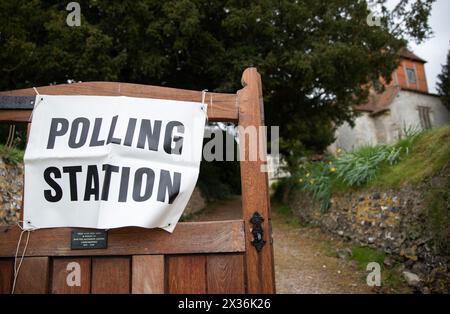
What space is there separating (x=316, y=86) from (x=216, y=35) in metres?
3.97

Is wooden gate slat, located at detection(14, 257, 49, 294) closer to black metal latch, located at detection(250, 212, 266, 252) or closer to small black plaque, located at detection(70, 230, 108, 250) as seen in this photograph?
small black plaque, located at detection(70, 230, 108, 250)

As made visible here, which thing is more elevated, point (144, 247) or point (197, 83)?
point (197, 83)

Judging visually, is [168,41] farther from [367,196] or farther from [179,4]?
[367,196]

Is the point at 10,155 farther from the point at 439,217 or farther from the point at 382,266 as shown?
the point at 439,217

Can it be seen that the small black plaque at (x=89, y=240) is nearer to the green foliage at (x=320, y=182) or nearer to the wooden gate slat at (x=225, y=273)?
the wooden gate slat at (x=225, y=273)

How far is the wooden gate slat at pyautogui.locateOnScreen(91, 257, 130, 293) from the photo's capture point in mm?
1569

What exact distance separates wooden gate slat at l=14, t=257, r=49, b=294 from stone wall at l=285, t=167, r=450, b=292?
4201 millimetres

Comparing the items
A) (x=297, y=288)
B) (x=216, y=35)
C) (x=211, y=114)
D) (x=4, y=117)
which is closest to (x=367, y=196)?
(x=297, y=288)

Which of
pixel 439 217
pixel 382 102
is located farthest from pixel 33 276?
pixel 382 102

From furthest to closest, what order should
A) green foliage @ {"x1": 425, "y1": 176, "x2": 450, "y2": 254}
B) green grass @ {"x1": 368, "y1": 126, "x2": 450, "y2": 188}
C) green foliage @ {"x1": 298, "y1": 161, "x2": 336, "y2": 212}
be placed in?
green foliage @ {"x1": 298, "y1": 161, "x2": 336, "y2": 212} < green grass @ {"x1": 368, "y1": 126, "x2": 450, "y2": 188} < green foliage @ {"x1": 425, "y1": 176, "x2": 450, "y2": 254}

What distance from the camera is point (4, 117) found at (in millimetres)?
1691

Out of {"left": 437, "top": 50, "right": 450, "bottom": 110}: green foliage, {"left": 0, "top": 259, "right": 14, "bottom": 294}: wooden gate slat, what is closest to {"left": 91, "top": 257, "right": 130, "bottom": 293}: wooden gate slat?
{"left": 0, "top": 259, "right": 14, "bottom": 294}: wooden gate slat

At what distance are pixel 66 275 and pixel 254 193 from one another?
112 cm

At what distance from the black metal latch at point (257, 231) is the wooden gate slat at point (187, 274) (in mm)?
302
